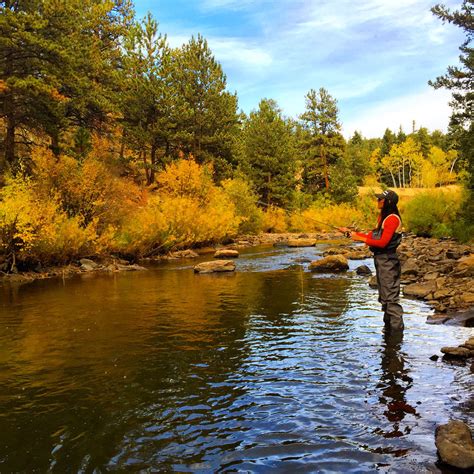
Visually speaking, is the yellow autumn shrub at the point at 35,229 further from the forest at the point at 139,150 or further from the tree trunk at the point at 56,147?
the tree trunk at the point at 56,147

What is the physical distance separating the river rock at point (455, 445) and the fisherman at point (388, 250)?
3.97 metres

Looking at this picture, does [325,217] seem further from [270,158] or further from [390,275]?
[390,275]

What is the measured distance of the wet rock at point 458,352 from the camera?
730 centimetres

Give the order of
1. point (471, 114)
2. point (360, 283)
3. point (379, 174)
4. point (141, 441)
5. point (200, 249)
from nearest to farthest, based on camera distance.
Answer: point (141, 441) → point (360, 283) → point (471, 114) → point (200, 249) → point (379, 174)

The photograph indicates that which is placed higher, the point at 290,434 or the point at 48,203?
the point at 48,203

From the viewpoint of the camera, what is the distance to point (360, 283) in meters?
16.1

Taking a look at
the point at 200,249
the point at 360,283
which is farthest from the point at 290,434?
the point at 200,249

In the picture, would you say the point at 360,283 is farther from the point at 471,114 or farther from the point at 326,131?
the point at 326,131

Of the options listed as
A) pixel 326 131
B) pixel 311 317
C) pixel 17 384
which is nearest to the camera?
pixel 17 384

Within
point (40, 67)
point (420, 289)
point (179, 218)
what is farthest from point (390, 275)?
point (40, 67)

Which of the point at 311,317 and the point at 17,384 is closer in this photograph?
the point at 17,384

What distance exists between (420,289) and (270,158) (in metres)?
41.6

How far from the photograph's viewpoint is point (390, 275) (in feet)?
27.6

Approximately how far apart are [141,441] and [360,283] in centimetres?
1243
